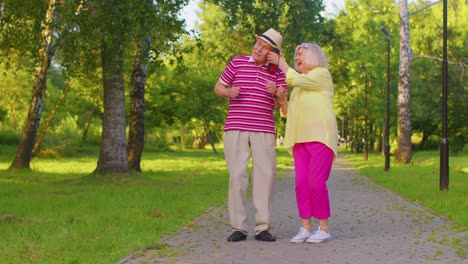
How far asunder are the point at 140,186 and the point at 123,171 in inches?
59.5

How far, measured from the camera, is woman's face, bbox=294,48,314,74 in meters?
7.30

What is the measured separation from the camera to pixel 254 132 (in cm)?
721

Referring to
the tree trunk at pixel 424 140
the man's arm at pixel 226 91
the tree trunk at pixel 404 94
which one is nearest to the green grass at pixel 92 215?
the man's arm at pixel 226 91

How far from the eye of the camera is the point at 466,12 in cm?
5831

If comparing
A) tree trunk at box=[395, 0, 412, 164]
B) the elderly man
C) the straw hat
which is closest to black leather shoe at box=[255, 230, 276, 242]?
the elderly man

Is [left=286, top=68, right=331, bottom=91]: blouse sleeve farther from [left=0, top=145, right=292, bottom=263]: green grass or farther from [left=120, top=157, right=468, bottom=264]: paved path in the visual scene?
[left=0, top=145, right=292, bottom=263]: green grass

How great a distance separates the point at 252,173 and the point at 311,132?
0.73 meters

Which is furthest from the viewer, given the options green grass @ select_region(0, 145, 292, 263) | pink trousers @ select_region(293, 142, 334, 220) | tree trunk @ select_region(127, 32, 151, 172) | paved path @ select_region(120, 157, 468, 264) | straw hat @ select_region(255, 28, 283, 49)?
→ tree trunk @ select_region(127, 32, 151, 172)

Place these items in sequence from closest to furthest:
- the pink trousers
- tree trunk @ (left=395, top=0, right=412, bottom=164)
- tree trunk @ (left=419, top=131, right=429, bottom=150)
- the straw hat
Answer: the pink trousers → the straw hat → tree trunk @ (left=395, top=0, right=412, bottom=164) → tree trunk @ (left=419, top=131, right=429, bottom=150)

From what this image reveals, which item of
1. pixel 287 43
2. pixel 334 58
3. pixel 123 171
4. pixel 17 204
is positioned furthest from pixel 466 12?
pixel 17 204

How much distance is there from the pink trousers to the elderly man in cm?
29

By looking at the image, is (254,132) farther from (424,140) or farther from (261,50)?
(424,140)

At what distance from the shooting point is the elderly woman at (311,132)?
23.2 ft

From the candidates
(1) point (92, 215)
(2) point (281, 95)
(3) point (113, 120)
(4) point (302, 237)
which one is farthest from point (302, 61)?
(3) point (113, 120)
